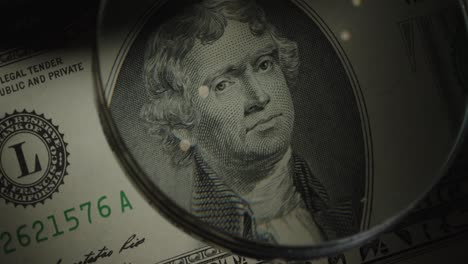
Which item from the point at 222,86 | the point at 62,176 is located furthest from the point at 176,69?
the point at 62,176

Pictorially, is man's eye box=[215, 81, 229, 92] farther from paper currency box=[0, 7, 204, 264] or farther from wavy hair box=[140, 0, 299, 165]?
paper currency box=[0, 7, 204, 264]

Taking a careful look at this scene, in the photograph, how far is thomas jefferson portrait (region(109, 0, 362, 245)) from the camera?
0.68m

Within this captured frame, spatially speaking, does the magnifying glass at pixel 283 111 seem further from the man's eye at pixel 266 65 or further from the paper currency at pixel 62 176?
the paper currency at pixel 62 176

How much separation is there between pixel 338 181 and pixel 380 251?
0.72ft

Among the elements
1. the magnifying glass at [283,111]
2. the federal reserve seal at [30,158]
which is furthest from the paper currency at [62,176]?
the magnifying glass at [283,111]

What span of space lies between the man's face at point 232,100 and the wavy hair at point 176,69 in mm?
10

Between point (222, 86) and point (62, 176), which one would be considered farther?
point (62, 176)

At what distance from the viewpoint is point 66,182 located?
92 centimetres

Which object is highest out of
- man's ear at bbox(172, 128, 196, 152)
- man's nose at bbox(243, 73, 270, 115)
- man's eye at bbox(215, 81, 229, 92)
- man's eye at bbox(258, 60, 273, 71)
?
man's eye at bbox(258, 60, 273, 71)

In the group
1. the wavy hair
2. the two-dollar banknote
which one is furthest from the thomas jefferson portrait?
the two-dollar banknote

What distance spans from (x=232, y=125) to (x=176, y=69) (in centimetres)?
10

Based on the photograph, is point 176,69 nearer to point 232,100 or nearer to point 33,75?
point 232,100

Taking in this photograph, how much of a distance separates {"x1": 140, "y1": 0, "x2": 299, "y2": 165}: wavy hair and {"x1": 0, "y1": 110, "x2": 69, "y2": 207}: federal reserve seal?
312 millimetres

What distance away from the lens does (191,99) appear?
0.69 meters
